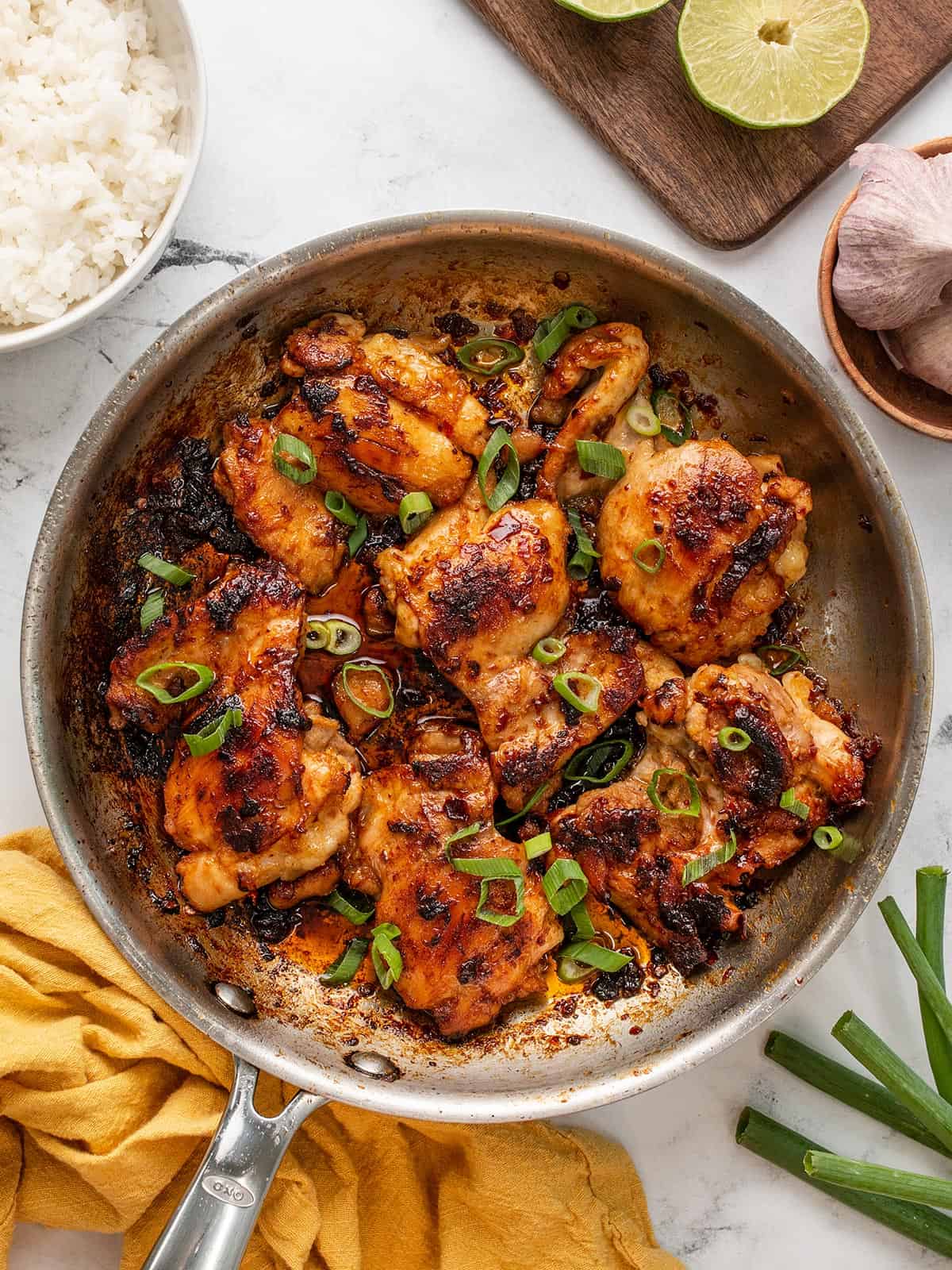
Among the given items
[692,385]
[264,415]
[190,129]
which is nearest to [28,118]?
[190,129]

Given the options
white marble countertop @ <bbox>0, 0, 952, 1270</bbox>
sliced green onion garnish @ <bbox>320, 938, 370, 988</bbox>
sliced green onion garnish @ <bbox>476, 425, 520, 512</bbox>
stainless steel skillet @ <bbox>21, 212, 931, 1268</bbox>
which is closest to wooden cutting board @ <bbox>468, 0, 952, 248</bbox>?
white marble countertop @ <bbox>0, 0, 952, 1270</bbox>

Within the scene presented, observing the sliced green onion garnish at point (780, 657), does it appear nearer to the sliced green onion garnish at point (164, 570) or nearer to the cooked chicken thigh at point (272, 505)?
the cooked chicken thigh at point (272, 505)

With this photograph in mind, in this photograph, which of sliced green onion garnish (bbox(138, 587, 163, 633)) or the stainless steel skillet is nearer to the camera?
the stainless steel skillet

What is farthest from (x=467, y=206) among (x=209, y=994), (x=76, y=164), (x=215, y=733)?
(x=209, y=994)

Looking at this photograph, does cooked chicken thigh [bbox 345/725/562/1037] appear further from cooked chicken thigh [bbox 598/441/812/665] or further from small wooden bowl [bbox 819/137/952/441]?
small wooden bowl [bbox 819/137/952/441]

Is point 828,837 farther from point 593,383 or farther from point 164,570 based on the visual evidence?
point 164,570

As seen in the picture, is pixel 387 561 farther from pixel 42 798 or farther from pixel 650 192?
pixel 650 192
